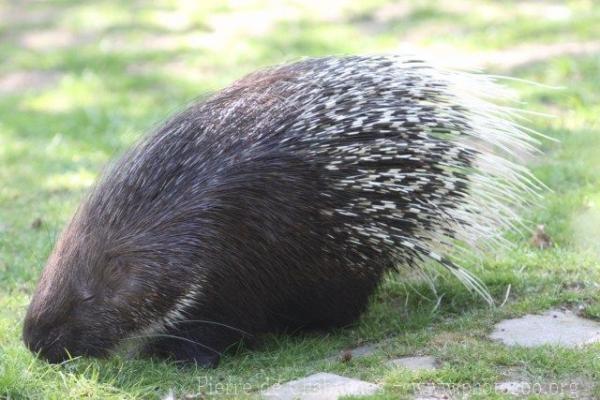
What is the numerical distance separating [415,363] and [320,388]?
42cm

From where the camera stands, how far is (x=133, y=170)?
4156 millimetres

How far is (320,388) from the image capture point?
11.6ft

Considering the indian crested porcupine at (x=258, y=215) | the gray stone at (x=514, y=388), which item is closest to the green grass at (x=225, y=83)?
the gray stone at (x=514, y=388)

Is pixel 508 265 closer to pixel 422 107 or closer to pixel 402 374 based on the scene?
pixel 422 107

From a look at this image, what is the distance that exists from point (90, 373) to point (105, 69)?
5.86 metres

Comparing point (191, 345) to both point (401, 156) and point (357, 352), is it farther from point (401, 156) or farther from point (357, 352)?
point (401, 156)

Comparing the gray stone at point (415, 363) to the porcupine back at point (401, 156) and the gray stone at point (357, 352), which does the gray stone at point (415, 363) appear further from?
the porcupine back at point (401, 156)

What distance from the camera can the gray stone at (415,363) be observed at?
3.68 m

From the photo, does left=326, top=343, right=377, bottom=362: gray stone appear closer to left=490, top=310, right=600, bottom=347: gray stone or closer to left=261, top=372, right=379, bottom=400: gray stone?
left=261, top=372, right=379, bottom=400: gray stone

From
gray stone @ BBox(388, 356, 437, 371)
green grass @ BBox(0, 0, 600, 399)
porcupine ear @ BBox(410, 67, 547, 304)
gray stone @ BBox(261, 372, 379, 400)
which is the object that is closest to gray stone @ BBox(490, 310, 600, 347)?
green grass @ BBox(0, 0, 600, 399)

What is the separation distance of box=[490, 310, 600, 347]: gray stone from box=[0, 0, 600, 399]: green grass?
76 mm

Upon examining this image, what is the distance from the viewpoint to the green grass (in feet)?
12.2

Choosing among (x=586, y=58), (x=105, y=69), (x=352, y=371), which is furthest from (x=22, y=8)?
(x=352, y=371)

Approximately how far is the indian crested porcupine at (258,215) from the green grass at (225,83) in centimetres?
19
